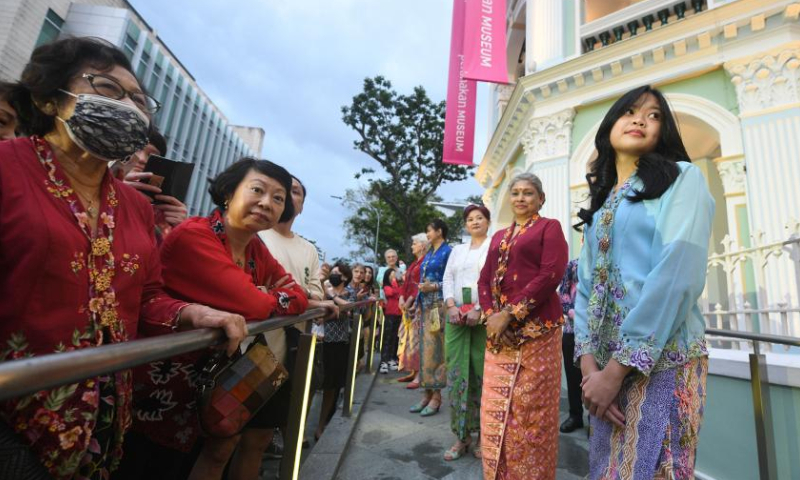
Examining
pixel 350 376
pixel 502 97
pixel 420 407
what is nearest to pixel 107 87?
pixel 350 376

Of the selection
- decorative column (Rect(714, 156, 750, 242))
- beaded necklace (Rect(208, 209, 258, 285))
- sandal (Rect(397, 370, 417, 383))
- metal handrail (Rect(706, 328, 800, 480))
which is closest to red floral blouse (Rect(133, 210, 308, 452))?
beaded necklace (Rect(208, 209, 258, 285))

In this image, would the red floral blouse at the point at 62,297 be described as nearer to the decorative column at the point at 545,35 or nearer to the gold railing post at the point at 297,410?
the gold railing post at the point at 297,410

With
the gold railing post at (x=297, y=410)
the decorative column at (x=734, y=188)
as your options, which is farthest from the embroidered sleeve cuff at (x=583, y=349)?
the decorative column at (x=734, y=188)

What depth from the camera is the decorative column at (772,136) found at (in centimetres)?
538

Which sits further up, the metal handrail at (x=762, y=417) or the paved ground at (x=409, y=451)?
the metal handrail at (x=762, y=417)

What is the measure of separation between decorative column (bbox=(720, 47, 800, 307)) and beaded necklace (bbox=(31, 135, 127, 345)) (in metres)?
7.12

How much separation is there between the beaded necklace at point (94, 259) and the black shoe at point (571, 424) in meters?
3.56

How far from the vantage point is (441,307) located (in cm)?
422

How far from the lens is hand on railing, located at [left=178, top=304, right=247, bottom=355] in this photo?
1198mm

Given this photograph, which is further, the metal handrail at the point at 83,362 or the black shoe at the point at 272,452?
the black shoe at the point at 272,452

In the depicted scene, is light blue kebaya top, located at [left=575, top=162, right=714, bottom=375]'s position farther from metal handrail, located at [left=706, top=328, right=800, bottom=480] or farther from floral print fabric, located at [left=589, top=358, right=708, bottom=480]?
metal handrail, located at [left=706, top=328, right=800, bottom=480]

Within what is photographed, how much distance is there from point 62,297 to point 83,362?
44 centimetres

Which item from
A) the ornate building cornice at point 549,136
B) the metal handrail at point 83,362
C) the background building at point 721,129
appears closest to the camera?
the metal handrail at point 83,362

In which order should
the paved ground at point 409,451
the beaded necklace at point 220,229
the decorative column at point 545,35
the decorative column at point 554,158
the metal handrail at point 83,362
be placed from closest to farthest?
the metal handrail at point 83,362
the beaded necklace at point 220,229
the paved ground at point 409,451
the decorative column at point 554,158
the decorative column at point 545,35
